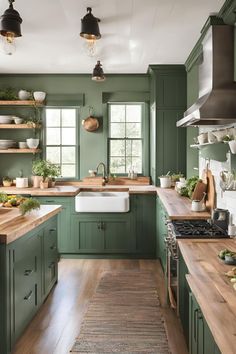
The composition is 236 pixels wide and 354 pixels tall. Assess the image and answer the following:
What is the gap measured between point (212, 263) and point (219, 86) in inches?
66.9

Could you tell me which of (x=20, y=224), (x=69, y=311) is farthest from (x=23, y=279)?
(x=69, y=311)

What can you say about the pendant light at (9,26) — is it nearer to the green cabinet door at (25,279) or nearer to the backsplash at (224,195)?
the green cabinet door at (25,279)

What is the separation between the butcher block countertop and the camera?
152 cm

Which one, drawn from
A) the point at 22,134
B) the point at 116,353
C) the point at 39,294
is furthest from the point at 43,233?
the point at 22,134

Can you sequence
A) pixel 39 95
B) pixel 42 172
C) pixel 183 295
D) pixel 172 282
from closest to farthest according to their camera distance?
1. pixel 183 295
2. pixel 172 282
3. pixel 42 172
4. pixel 39 95

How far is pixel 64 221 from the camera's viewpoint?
6125 mm

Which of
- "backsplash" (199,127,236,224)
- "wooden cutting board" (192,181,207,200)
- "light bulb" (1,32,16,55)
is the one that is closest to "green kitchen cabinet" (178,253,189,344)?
"backsplash" (199,127,236,224)

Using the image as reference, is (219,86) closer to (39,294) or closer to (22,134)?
(39,294)

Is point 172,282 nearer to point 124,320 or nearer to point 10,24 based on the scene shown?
point 124,320

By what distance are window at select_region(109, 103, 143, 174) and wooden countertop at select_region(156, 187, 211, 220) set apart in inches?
55.2

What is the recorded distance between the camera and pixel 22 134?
7.03 metres

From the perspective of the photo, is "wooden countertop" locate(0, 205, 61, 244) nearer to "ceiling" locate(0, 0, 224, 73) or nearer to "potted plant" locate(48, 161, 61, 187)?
"ceiling" locate(0, 0, 224, 73)

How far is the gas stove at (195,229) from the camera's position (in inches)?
130

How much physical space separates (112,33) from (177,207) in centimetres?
203
